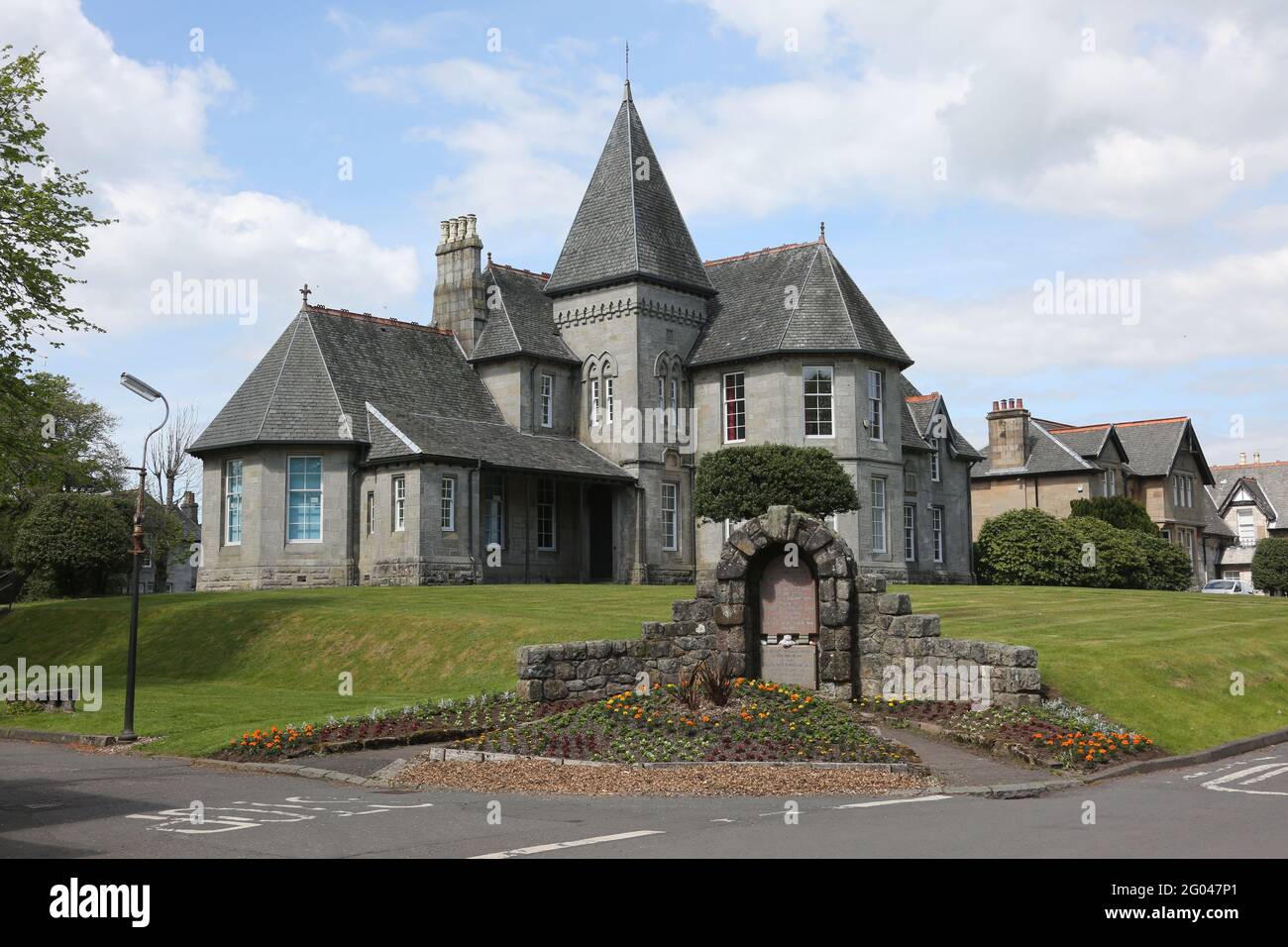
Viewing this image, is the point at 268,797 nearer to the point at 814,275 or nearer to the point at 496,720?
the point at 496,720

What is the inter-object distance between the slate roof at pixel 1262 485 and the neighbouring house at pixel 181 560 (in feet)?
224

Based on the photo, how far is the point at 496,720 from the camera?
59.5ft

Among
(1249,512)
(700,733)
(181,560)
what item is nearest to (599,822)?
(700,733)

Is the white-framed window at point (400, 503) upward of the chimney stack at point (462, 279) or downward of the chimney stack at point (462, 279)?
downward

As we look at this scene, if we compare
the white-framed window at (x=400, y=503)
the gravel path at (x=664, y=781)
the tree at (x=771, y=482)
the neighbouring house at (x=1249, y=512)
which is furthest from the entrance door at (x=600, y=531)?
the neighbouring house at (x=1249, y=512)

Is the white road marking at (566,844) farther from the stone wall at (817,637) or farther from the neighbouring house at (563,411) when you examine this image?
the neighbouring house at (563,411)

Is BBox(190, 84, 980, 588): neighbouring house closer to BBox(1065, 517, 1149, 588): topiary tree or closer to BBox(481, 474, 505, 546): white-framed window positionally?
BBox(481, 474, 505, 546): white-framed window

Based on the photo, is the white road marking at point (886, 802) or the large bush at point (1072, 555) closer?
the white road marking at point (886, 802)

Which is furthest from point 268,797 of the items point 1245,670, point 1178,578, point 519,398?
point 1178,578

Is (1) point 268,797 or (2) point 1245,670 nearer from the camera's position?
(1) point 268,797

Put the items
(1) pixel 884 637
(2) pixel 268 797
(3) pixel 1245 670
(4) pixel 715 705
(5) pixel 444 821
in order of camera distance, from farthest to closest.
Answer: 1. (3) pixel 1245 670
2. (1) pixel 884 637
3. (4) pixel 715 705
4. (2) pixel 268 797
5. (5) pixel 444 821

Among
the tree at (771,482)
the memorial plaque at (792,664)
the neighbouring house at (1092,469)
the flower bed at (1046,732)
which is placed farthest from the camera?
the neighbouring house at (1092,469)

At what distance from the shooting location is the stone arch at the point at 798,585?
20875 mm

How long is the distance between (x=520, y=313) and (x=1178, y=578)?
1187 inches
